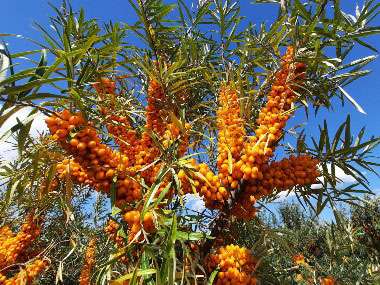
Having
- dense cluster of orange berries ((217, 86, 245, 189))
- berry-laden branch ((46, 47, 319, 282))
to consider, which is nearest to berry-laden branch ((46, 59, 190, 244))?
berry-laden branch ((46, 47, 319, 282))

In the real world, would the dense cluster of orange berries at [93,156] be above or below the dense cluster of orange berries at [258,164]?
below

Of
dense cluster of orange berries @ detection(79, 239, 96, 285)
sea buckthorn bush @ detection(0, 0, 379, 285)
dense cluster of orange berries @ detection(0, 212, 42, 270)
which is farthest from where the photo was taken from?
dense cluster of orange berries @ detection(79, 239, 96, 285)

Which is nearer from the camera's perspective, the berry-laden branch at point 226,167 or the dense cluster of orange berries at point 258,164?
the berry-laden branch at point 226,167

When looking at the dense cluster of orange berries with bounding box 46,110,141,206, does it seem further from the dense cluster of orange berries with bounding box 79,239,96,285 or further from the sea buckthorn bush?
the dense cluster of orange berries with bounding box 79,239,96,285

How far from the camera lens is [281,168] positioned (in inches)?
38.7

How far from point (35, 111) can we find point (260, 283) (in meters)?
1.15

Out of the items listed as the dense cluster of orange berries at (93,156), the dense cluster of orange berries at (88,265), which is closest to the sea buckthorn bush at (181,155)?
the dense cluster of orange berries at (93,156)

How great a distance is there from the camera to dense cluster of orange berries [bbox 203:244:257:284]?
979 mm

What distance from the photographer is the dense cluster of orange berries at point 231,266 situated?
0.98m

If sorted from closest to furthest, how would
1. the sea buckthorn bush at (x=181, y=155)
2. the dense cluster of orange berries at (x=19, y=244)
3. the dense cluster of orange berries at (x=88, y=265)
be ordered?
the sea buckthorn bush at (x=181, y=155)
the dense cluster of orange berries at (x=19, y=244)
the dense cluster of orange berries at (x=88, y=265)

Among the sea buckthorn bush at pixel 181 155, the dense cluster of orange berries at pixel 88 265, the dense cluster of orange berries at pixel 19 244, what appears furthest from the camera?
the dense cluster of orange berries at pixel 88 265

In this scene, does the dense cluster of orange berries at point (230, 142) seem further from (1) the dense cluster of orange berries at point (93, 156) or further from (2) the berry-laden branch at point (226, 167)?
(1) the dense cluster of orange berries at point (93, 156)

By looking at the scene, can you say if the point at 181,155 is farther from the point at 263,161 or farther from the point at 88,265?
the point at 88,265

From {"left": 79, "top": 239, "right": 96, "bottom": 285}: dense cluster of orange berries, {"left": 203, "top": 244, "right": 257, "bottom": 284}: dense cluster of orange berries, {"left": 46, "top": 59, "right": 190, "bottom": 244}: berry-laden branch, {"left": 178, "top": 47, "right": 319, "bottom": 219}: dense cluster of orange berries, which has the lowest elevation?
{"left": 79, "top": 239, "right": 96, "bottom": 285}: dense cluster of orange berries
